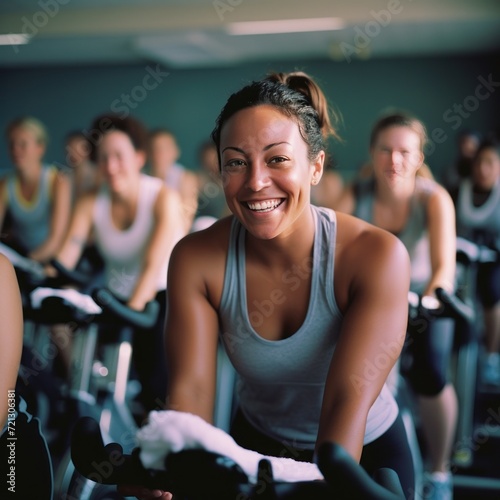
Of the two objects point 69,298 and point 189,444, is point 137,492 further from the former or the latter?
point 69,298

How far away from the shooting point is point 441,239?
197cm

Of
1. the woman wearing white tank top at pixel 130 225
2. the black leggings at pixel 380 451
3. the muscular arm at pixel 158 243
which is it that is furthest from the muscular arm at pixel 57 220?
the black leggings at pixel 380 451

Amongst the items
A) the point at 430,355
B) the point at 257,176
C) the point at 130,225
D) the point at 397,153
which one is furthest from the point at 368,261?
the point at 130,225

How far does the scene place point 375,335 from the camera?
1028 mm

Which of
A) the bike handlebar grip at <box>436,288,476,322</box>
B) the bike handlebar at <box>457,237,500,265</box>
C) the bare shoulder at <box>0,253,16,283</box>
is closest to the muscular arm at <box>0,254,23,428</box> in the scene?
the bare shoulder at <box>0,253,16,283</box>

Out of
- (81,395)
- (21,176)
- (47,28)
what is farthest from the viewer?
(47,28)

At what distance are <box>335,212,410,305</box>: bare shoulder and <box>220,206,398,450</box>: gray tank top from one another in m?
0.02

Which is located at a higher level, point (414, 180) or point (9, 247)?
point (414, 180)

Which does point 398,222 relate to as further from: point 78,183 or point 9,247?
point 78,183

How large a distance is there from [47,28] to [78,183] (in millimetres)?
5124

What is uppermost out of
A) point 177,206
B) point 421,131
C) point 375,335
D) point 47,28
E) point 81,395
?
point 47,28

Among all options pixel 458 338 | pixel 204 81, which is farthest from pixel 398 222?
pixel 204 81

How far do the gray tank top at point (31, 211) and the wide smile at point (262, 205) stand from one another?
2490 millimetres

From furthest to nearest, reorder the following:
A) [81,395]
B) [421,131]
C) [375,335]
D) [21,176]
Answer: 1. [21,176]
2. [81,395]
3. [421,131]
4. [375,335]
